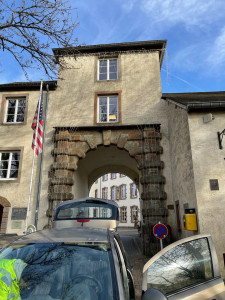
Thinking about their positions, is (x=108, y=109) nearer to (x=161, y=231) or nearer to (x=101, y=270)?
→ (x=161, y=231)

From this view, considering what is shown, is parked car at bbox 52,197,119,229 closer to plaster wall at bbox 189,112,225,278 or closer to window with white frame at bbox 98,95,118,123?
plaster wall at bbox 189,112,225,278

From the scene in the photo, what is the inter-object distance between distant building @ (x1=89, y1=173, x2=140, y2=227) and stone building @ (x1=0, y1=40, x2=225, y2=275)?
23399 mm

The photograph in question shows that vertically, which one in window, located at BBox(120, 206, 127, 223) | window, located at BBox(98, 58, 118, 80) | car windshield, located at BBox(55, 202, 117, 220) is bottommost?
window, located at BBox(120, 206, 127, 223)

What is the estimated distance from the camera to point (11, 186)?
11258mm

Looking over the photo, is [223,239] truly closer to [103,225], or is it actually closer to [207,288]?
[103,225]

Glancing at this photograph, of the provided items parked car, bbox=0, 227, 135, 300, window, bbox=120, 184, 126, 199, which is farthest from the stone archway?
window, bbox=120, 184, 126, 199

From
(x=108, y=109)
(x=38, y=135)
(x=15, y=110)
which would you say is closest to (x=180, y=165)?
(x=108, y=109)

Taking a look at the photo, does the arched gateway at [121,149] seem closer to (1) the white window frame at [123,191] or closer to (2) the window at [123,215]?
(2) the window at [123,215]

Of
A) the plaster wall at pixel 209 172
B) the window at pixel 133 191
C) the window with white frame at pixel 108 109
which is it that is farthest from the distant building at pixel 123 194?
the plaster wall at pixel 209 172

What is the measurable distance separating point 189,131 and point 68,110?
6800mm

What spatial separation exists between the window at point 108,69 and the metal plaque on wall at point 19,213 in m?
8.02

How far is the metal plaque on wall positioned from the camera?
10.7 metres

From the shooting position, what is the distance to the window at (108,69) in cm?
1334

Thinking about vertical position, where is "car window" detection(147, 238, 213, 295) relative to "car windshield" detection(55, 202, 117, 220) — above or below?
below
